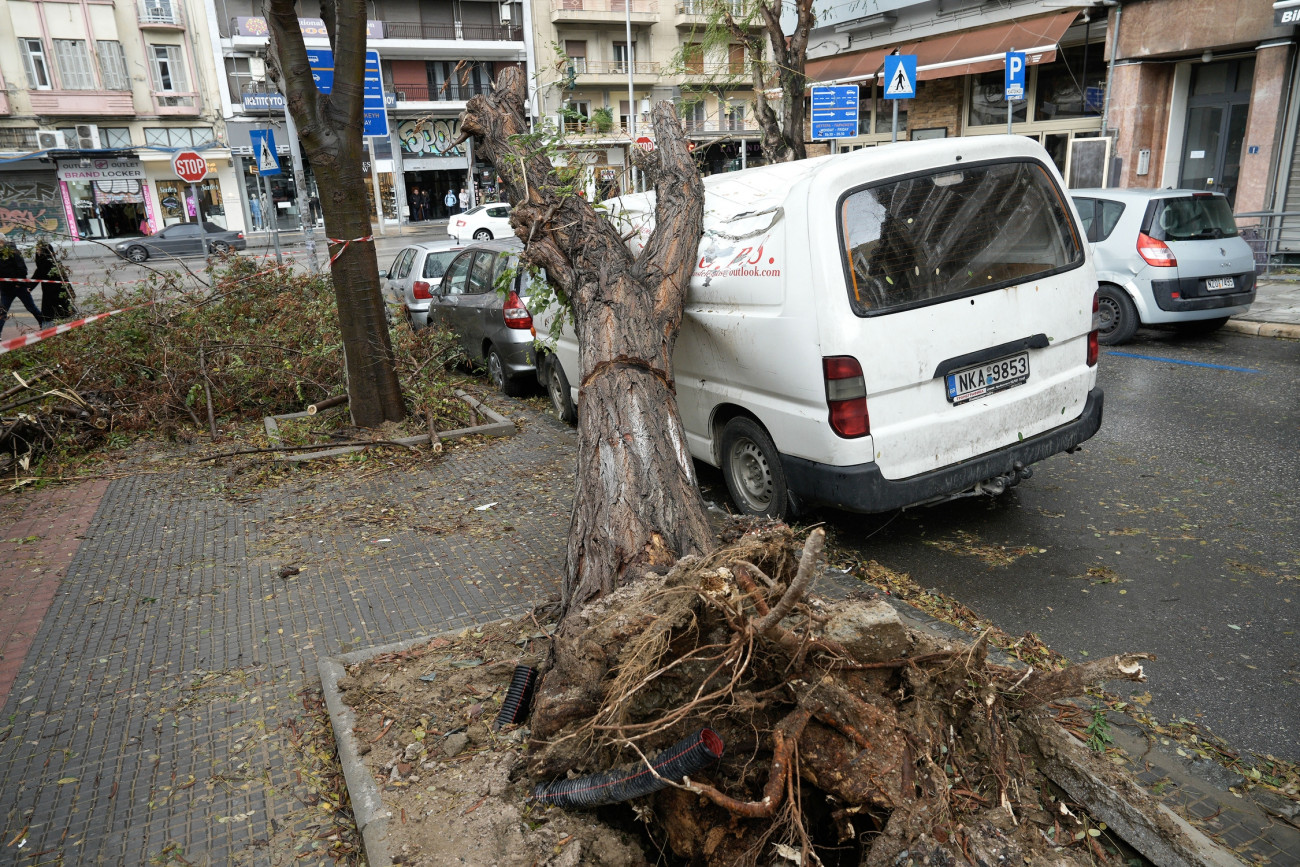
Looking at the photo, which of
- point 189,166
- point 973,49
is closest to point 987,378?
point 189,166

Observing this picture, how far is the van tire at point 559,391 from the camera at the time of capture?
320 inches

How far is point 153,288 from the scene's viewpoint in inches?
400

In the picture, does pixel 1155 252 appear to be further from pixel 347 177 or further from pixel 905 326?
pixel 347 177

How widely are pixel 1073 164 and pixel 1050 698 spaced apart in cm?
1779

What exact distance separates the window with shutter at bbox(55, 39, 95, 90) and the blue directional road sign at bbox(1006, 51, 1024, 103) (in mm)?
41361

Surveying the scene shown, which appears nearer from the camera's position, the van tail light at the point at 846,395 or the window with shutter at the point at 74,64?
the van tail light at the point at 846,395

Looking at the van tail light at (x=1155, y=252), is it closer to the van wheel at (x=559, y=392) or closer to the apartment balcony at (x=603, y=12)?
the van wheel at (x=559, y=392)

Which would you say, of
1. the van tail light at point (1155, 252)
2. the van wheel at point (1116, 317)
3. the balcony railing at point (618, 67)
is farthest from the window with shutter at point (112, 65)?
the van tail light at point (1155, 252)

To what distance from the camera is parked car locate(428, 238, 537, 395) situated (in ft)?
29.8

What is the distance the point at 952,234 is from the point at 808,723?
3.18 meters

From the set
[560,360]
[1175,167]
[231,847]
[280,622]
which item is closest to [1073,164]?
[1175,167]

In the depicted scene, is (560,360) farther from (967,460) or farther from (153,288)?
(153,288)

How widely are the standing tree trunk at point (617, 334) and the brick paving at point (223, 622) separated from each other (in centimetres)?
104

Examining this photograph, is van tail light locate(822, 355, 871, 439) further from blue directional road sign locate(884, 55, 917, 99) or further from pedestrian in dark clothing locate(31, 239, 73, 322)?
pedestrian in dark clothing locate(31, 239, 73, 322)
